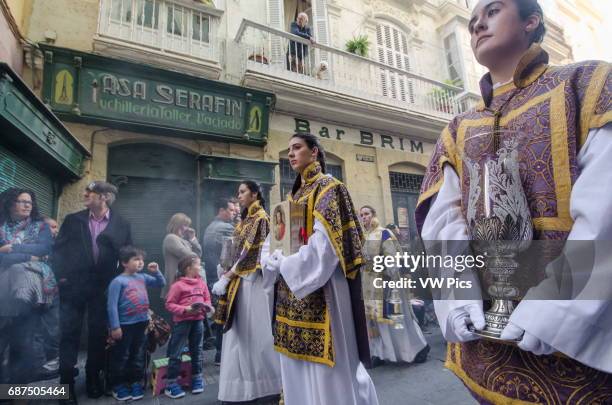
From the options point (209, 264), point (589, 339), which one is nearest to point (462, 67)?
point (209, 264)

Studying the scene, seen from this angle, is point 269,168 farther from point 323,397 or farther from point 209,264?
point 323,397

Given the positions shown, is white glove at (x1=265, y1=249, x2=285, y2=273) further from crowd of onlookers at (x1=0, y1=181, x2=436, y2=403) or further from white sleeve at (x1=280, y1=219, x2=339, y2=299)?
crowd of onlookers at (x1=0, y1=181, x2=436, y2=403)

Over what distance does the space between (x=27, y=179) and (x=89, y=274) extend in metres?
1.95

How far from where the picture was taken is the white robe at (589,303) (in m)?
0.79

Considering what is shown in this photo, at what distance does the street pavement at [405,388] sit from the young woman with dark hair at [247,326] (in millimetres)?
263

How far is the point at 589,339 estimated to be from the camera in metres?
0.80

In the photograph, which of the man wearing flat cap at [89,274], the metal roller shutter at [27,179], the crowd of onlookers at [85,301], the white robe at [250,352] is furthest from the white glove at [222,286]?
the metal roller shutter at [27,179]

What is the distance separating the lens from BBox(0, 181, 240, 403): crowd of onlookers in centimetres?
306

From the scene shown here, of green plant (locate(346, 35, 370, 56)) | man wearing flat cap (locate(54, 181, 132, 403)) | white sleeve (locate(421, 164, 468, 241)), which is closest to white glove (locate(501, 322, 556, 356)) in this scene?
white sleeve (locate(421, 164, 468, 241))

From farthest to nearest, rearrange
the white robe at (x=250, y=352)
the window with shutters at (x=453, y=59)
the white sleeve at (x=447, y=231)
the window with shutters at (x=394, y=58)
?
the window with shutters at (x=453, y=59), the window with shutters at (x=394, y=58), the white robe at (x=250, y=352), the white sleeve at (x=447, y=231)

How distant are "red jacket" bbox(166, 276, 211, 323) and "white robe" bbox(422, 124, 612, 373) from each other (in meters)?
3.23

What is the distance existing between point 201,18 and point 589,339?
25.2ft

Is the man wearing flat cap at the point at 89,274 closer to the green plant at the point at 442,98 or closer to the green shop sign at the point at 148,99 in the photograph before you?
the green shop sign at the point at 148,99

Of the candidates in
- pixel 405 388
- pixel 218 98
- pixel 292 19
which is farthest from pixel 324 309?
pixel 292 19
